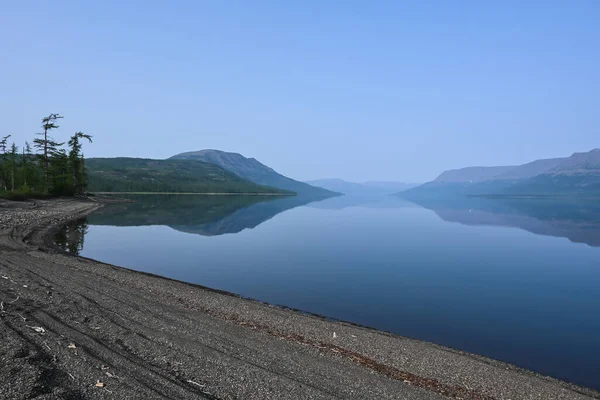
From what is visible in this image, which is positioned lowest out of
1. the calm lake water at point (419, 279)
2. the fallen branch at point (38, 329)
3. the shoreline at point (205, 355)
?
the calm lake water at point (419, 279)

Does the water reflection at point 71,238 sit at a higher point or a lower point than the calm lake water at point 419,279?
higher

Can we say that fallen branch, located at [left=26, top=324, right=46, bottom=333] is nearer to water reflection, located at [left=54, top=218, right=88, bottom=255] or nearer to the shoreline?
the shoreline

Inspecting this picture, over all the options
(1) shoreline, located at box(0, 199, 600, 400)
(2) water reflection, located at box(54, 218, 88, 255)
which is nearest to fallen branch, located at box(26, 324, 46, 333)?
(1) shoreline, located at box(0, 199, 600, 400)

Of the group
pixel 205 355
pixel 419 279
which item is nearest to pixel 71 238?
pixel 419 279

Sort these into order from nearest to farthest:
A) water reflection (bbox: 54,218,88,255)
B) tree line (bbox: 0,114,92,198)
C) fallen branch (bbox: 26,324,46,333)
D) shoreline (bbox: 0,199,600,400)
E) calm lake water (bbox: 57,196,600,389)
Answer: shoreline (bbox: 0,199,600,400)
fallen branch (bbox: 26,324,46,333)
calm lake water (bbox: 57,196,600,389)
water reflection (bbox: 54,218,88,255)
tree line (bbox: 0,114,92,198)

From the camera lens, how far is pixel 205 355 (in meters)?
16.8

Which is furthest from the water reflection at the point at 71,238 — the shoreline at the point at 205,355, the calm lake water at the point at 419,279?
the shoreline at the point at 205,355

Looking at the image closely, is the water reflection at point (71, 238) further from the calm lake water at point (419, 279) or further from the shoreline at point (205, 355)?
the shoreline at point (205, 355)

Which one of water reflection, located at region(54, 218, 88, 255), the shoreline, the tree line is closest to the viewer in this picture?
the shoreline

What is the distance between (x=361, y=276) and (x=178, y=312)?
980 inches

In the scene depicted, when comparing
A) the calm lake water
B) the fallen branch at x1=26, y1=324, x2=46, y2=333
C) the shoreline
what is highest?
the fallen branch at x1=26, y1=324, x2=46, y2=333

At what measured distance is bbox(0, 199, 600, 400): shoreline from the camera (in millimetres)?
13477

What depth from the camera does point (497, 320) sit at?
30.4 m

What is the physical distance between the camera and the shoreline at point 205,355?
13.5m
